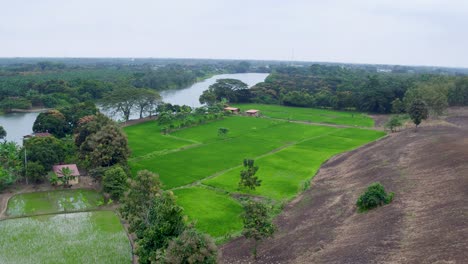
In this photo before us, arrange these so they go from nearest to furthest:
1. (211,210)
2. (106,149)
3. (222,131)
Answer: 1. (211,210)
2. (106,149)
3. (222,131)

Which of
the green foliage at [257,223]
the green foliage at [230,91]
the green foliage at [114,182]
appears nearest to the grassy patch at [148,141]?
the green foliage at [114,182]

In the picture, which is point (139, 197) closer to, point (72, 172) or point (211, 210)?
point (211, 210)

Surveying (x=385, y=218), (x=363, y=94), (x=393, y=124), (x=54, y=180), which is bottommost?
(x=54, y=180)

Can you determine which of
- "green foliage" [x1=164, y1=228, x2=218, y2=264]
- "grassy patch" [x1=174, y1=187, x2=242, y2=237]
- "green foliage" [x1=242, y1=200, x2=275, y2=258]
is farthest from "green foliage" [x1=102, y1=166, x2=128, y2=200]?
"green foliage" [x1=164, y1=228, x2=218, y2=264]

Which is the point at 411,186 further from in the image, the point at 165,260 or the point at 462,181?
the point at 165,260

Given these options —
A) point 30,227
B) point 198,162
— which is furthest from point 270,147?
point 30,227

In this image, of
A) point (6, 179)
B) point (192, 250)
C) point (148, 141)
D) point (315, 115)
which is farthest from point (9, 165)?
point (315, 115)

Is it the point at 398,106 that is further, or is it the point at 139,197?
the point at 398,106
